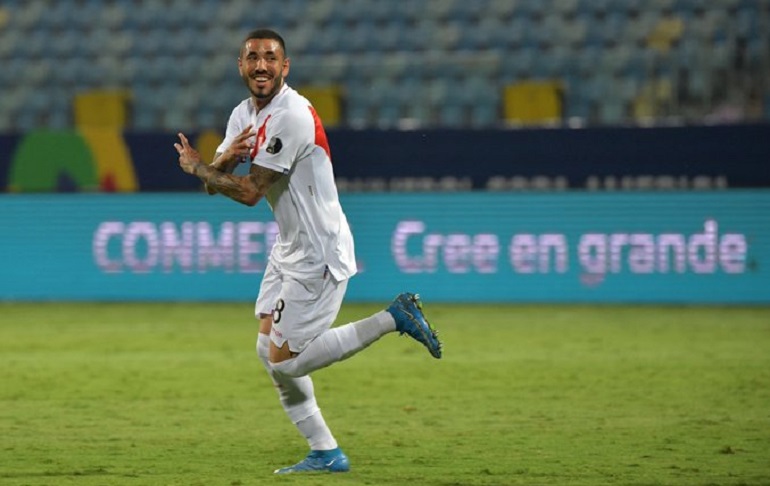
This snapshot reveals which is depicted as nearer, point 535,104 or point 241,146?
point 241,146

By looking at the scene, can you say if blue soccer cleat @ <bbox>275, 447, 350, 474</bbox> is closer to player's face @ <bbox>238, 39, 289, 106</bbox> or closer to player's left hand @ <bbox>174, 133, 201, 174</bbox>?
player's left hand @ <bbox>174, 133, 201, 174</bbox>

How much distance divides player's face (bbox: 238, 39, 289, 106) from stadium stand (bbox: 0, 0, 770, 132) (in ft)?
32.6

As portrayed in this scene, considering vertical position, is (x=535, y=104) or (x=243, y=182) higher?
(x=535, y=104)

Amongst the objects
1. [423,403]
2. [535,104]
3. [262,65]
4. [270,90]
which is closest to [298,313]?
[270,90]

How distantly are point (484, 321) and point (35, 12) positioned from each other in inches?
398

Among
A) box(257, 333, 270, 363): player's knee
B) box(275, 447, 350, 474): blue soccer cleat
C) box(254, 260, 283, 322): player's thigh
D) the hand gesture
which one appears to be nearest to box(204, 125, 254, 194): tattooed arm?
the hand gesture

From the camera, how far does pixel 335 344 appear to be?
637cm

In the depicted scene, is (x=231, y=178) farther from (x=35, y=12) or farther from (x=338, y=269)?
(x=35, y=12)

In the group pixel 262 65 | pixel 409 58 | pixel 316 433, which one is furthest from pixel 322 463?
pixel 409 58

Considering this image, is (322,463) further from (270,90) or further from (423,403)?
(423,403)

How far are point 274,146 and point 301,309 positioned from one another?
753mm

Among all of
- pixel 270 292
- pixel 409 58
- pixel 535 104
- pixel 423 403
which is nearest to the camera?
pixel 270 292

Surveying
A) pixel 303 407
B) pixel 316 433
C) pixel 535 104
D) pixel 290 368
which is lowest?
pixel 316 433

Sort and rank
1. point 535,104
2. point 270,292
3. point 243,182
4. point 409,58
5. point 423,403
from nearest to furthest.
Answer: point 243,182 → point 270,292 → point 423,403 → point 535,104 → point 409,58
